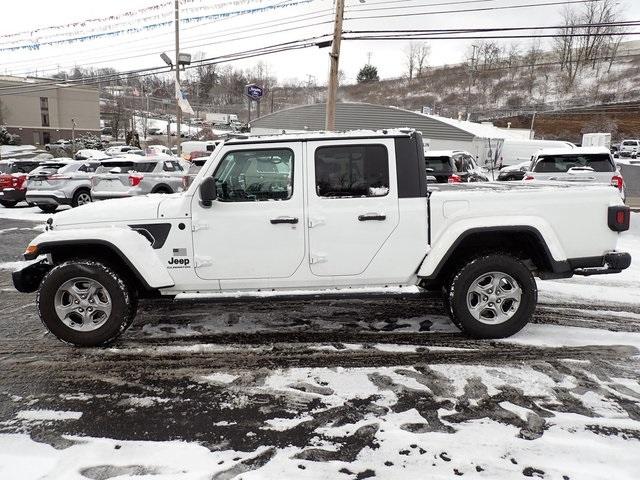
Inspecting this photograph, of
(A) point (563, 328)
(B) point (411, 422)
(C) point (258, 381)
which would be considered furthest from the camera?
(A) point (563, 328)

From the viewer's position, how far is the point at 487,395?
3713 mm

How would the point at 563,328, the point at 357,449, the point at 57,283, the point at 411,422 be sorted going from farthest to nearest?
the point at 563,328, the point at 57,283, the point at 411,422, the point at 357,449

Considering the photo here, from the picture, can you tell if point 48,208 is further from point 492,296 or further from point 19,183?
point 492,296

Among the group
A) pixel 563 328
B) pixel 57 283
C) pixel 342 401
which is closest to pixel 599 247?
pixel 563 328

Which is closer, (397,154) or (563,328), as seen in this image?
(397,154)

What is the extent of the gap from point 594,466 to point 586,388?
1.05 metres

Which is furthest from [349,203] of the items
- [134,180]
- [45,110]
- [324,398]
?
[45,110]

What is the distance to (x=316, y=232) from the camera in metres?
4.54

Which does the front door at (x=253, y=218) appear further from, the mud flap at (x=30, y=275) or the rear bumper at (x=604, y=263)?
the rear bumper at (x=604, y=263)

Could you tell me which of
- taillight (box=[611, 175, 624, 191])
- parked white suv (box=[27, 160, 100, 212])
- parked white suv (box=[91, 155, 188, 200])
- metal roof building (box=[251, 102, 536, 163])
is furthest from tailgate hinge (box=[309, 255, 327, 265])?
metal roof building (box=[251, 102, 536, 163])

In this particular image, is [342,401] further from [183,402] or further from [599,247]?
[599,247]

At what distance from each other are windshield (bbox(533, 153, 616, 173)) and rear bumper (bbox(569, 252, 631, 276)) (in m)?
7.58

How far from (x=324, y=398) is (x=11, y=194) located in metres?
16.7

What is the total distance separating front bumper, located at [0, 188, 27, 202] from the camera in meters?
16.5
